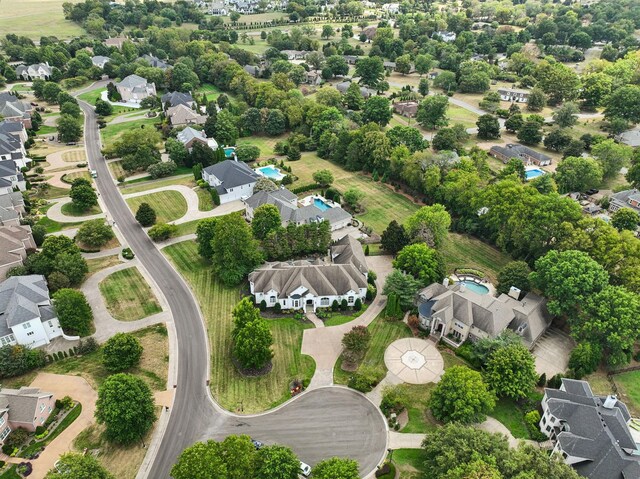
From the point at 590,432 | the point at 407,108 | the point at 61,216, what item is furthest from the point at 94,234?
the point at 407,108

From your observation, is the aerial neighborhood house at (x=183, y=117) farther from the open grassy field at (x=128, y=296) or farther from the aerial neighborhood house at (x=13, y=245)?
the open grassy field at (x=128, y=296)

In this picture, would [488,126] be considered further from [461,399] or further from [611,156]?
[461,399]

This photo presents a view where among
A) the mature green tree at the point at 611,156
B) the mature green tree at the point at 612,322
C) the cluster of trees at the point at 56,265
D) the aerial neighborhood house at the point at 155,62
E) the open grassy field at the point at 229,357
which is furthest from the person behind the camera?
the aerial neighborhood house at the point at 155,62

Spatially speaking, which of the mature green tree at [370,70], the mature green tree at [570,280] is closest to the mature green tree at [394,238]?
the mature green tree at [570,280]

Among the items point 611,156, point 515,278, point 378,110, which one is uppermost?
point 378,110

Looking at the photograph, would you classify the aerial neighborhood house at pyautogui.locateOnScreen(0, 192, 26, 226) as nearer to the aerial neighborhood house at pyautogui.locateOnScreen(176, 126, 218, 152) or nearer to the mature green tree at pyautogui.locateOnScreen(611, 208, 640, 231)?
the aerial neighborhood house at pyautogui.locateOnScreen(176, 126, 218, 152)

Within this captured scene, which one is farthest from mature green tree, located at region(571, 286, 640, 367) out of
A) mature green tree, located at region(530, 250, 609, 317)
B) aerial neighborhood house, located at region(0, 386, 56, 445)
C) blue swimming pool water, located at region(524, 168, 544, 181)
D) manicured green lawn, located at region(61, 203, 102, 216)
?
manicured green lawn, located at region(61, 203, 102, 216)
